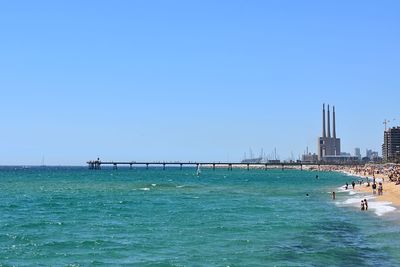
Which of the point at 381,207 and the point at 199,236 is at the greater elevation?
the point at 381,207

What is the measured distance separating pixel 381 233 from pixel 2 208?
41166 millimetres

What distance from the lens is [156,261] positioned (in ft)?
94.0

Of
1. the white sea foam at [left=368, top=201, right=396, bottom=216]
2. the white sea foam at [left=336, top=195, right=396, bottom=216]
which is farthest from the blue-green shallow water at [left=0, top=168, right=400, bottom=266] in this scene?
the white sea foam at [left=336, top=195, right=396, bottom=216]

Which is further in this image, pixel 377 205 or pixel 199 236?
pixel 377 205

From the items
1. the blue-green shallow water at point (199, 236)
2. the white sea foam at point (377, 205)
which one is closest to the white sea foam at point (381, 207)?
the white sea foam at point (377, 205)

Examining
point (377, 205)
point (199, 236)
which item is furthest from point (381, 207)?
point (199, 236)

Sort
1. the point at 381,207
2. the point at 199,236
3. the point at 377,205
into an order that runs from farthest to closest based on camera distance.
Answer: the point at 377,205 → the point at 381,207 → the point at 199,236

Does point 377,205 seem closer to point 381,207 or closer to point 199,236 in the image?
point 381,207

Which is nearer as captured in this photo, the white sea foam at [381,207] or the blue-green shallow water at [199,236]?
the blue-green shallow water at [199,236]

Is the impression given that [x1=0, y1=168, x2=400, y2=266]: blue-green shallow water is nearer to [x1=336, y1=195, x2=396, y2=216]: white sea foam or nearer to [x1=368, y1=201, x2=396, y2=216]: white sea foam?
[x1=368, y1=201, x2=396, y2=216]: white sea foam

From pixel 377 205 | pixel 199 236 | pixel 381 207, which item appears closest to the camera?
pixel 199 236

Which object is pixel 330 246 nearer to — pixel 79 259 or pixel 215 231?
pixel 215 231

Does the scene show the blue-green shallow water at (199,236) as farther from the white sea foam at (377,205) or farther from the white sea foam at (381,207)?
the white sea foam at (377,205)

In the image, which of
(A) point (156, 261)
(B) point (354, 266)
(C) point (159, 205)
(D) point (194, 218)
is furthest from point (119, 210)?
(B) point (354, 266)
